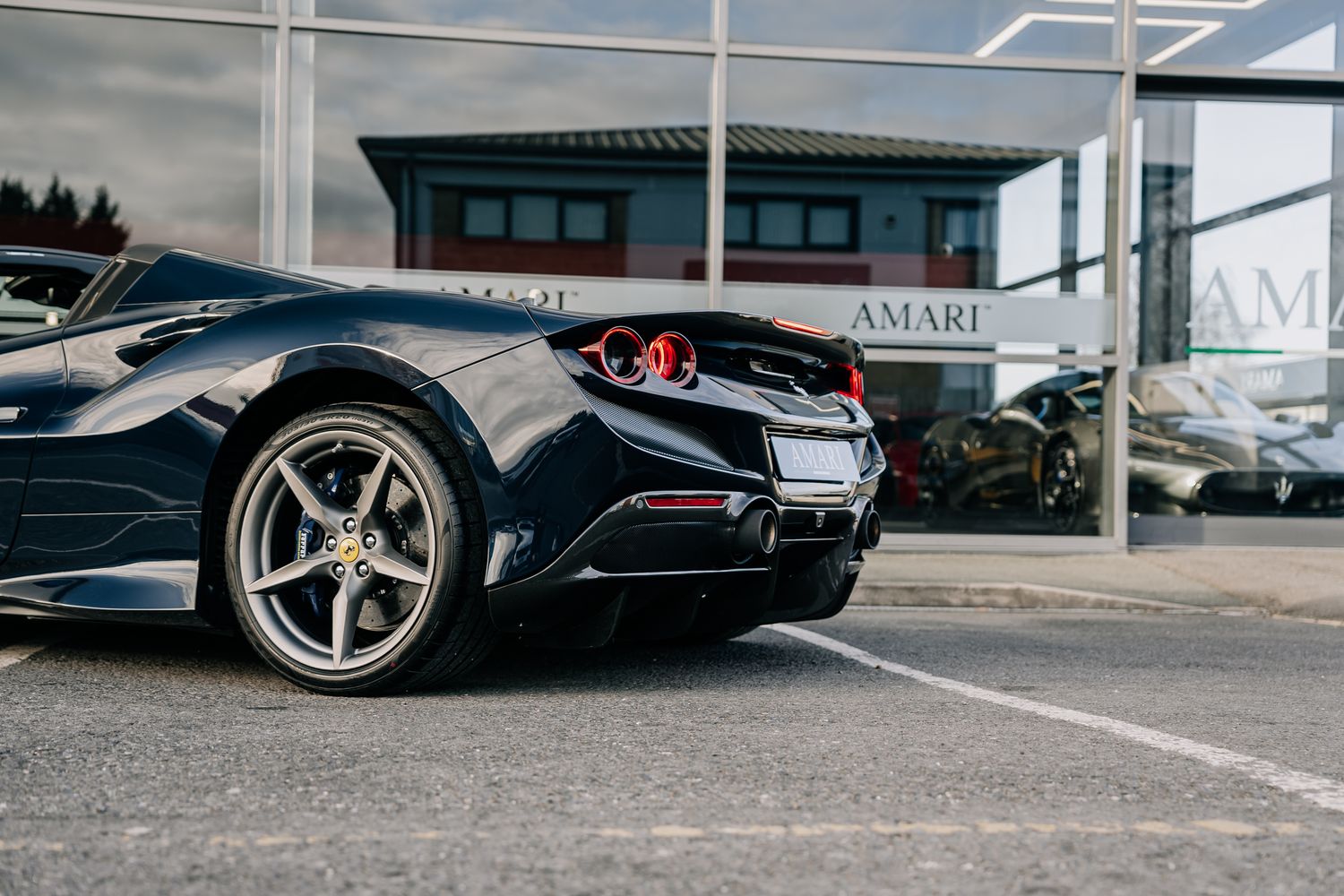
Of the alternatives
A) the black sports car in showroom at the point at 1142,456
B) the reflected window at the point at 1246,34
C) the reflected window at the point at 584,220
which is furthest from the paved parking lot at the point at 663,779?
the reflected window at the point at 1246,34

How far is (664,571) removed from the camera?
10.9 ft

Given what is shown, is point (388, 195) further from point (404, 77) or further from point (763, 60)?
point (763, 60)

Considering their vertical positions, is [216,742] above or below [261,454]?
below

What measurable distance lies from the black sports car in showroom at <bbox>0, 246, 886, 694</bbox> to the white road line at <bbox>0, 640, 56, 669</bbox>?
0.26 m

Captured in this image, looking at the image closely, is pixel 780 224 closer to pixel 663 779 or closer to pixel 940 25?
pixel 940 25

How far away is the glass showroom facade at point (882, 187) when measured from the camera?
9.41 meters

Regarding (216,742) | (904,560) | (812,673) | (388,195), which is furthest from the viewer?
(388,195)

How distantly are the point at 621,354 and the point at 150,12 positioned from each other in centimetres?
753

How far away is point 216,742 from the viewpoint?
284 centimetres

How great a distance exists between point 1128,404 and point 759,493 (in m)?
7.24

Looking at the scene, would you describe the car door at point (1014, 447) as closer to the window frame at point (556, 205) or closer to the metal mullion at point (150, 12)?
the window frame at point (556, 205)

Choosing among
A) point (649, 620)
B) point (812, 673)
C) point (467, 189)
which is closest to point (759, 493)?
point (649, 620)

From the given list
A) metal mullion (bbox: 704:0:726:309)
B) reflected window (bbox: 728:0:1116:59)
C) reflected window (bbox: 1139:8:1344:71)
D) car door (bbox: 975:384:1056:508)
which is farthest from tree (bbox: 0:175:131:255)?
reflected window (bbox: 1139:8:1344:71)

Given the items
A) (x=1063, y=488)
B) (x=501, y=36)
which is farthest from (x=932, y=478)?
(x=501, y=36)
